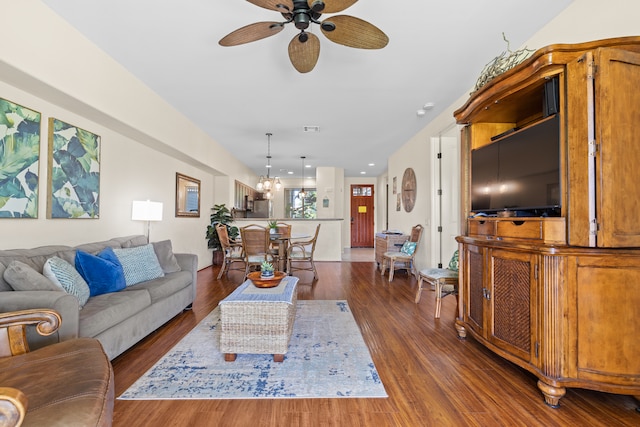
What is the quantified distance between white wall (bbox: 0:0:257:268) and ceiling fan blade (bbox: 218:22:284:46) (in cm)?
149

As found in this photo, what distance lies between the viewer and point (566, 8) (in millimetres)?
2217

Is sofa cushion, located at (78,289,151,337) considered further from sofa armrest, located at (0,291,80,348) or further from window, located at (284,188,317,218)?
window, located at (284,188,317,218)

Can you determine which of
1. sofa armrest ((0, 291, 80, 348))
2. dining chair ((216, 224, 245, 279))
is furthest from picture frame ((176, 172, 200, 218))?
sofa armrest ((0, 291, 80, 348))

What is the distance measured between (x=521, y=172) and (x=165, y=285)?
3247mm

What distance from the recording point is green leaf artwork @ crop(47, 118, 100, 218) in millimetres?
2658

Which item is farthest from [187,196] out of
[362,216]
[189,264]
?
[362,216]

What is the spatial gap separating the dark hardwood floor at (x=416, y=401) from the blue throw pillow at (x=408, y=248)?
7.51ft

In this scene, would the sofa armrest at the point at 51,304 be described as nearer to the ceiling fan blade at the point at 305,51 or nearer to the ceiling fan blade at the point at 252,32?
the ceiling fan blade at the point at 252,32

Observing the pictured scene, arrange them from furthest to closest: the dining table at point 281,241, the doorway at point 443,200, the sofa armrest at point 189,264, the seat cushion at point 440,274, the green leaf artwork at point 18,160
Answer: the dining table at point 281,241
the doorway at point 443,200
the sofa armrest at point 189,264
the seat cushion at point 440,274
the green leaf artwork at point 18,160

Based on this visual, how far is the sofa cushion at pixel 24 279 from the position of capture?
180 centimetres

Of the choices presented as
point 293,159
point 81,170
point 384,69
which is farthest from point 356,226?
point 81,170

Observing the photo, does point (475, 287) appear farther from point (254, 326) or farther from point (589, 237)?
point (254, 326)

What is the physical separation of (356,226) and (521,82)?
8.81 metres

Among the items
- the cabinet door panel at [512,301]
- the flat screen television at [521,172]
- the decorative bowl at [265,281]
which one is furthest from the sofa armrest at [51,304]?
the flat screen television at [521,172]
